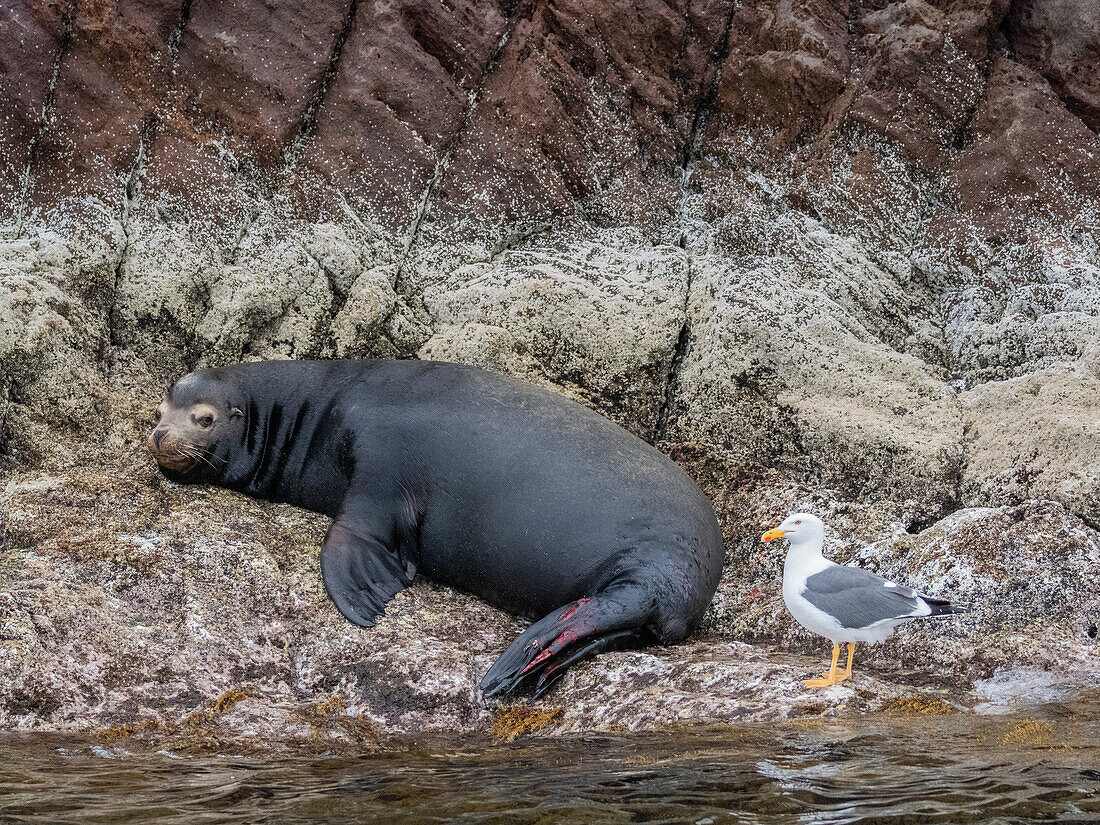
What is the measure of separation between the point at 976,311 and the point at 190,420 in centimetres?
435

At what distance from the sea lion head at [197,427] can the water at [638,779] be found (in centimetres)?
213

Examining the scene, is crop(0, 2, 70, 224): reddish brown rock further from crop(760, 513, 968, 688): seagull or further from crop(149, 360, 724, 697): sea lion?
crop(760, 513, 968, 688): seagull

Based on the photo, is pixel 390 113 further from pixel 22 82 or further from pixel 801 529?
pixel 801 529

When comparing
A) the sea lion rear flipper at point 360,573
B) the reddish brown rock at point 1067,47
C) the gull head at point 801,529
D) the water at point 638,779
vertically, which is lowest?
the water at point 638,779

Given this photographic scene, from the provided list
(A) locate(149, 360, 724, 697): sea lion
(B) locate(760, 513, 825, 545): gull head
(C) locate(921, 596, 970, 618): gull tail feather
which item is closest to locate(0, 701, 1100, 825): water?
(C) locate(921, 596, 970, 618): gull tail feather

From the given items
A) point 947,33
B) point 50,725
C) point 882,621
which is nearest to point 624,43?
point 947,33

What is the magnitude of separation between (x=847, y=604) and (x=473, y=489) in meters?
1.99

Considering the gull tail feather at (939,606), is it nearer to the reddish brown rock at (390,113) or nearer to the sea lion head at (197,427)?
the sea lion head at (197,427)

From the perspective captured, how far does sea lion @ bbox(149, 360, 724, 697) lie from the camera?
457 centimetres

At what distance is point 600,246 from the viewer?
258 inches

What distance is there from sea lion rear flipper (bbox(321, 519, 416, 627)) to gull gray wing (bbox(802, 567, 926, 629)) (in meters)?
1.87

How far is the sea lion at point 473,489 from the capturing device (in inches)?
180

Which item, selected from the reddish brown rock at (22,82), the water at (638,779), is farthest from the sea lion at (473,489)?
the reddish brown rock at (22,82)

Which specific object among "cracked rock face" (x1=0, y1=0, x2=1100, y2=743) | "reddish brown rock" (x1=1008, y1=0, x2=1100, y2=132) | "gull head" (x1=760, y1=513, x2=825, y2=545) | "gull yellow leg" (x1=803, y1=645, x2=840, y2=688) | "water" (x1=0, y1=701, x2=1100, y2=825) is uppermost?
"reddish brown rock" (x1=1008, y1=0, x2=1100, y2=132)
